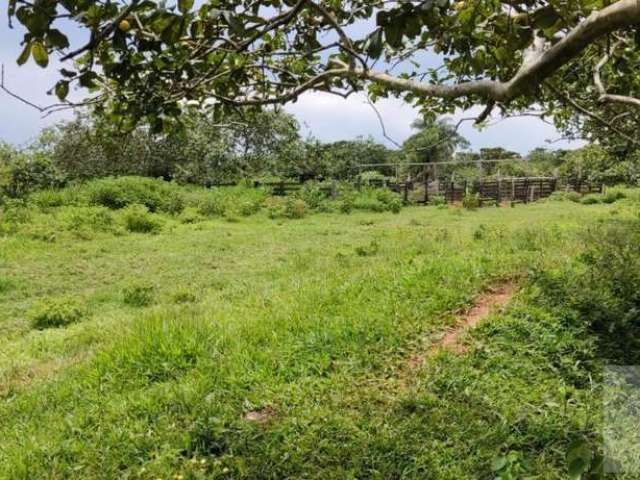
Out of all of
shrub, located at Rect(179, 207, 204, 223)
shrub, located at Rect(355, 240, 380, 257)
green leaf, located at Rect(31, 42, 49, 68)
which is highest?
green leaf, located at Rect(31, 42, 49, 68)

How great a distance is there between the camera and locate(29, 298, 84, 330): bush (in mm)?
5312

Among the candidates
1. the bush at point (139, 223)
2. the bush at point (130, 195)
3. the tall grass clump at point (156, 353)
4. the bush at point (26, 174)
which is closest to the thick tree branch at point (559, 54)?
the tall grass clump at point (156, 353)

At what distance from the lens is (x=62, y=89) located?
1637 mm

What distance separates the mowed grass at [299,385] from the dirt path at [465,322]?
0.27 ft

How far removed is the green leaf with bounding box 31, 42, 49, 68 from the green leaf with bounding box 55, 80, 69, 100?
321 mm

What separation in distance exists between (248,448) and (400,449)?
739 millimetres

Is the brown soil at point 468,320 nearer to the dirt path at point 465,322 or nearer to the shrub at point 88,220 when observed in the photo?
the dirt path at point 465,322

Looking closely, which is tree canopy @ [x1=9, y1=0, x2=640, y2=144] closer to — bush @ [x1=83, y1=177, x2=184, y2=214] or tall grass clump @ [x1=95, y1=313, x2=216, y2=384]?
tall grass clump @ [x1=95, y1=313, x2=216, y2=384]

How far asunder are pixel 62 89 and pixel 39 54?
347 mm

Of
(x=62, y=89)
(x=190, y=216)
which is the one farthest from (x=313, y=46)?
(x=190, y=216)

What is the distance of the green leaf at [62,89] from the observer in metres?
1.63

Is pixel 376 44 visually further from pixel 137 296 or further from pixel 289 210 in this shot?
pixel 289 210

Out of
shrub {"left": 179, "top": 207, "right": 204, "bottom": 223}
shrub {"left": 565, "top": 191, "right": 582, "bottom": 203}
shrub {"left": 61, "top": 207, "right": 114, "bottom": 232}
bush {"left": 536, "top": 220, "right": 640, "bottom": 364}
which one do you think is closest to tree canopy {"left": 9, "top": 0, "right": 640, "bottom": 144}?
bush {"left": 536, "top": 220, "right": 640, "bottom": 364}

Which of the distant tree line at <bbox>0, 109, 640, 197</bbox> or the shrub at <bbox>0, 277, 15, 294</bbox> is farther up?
the distant tree line at <bbox>0, 109, 640, 197</bbox>
